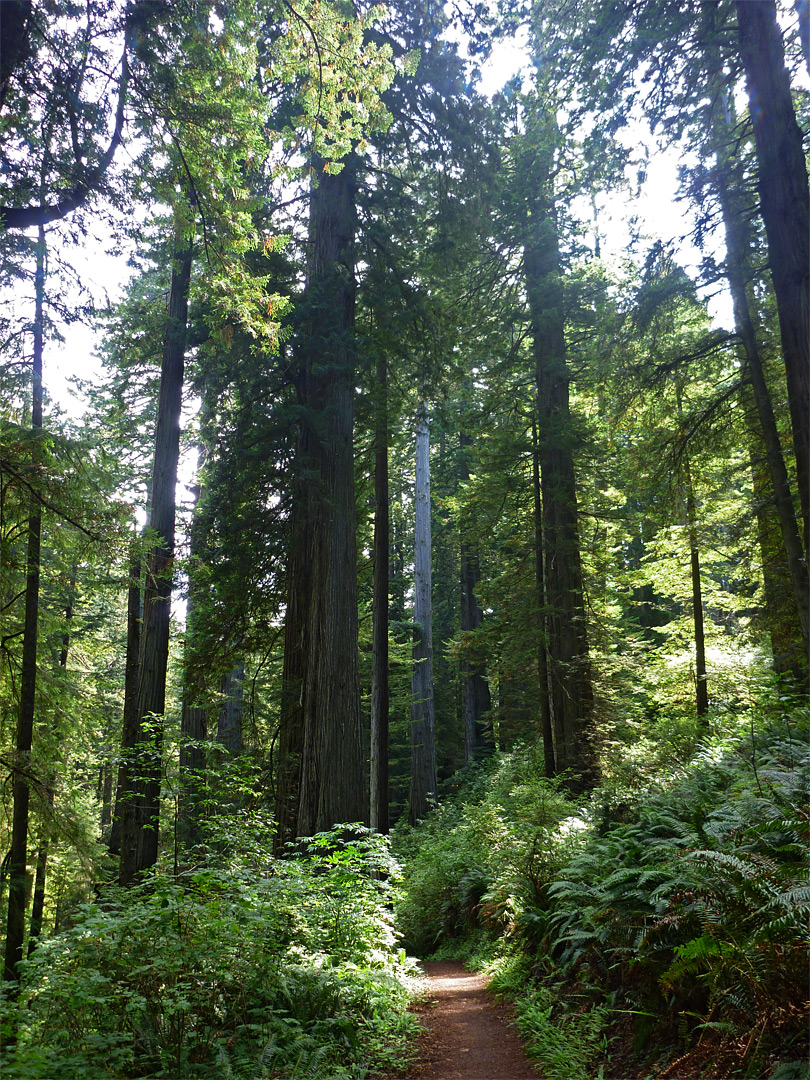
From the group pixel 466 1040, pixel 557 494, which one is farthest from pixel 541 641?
pixel 466 1040

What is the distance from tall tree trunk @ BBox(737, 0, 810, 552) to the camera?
705cm

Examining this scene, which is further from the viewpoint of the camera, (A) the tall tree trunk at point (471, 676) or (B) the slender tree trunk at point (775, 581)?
(A) the tall tree trunk at point (471, 676)

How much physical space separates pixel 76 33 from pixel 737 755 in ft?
29.8

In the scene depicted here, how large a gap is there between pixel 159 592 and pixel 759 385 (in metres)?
10.1

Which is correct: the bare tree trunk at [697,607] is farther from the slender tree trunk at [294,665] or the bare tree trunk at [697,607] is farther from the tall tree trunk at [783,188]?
the slender tree trunk at [294,665]

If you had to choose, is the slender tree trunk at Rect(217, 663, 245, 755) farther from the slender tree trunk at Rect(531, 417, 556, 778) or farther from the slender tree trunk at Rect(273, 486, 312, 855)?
the slender tree trunk at Rect(531, 417, 556, 778)

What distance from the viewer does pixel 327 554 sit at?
34.4ft

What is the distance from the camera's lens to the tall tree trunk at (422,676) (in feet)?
61.0

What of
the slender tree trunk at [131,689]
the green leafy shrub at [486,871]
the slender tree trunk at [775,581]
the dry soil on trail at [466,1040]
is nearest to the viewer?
the dry soil on trail at [466,1040]

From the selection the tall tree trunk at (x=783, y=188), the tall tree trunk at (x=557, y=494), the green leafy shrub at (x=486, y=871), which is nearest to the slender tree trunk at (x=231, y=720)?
the green leafy shrub at (x=486, y=871)

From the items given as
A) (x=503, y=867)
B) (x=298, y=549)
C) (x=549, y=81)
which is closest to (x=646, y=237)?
(x=549, y=81)

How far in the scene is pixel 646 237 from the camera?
32.0 ft

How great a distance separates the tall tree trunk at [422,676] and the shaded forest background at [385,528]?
210mm

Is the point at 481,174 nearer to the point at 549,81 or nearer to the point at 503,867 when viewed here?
the point at 549,81
